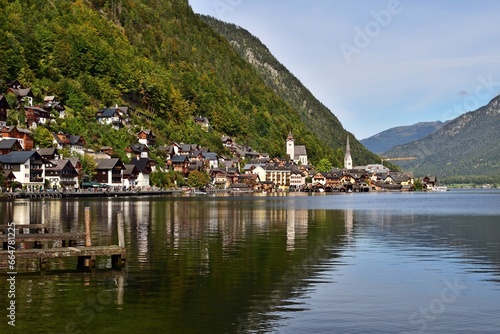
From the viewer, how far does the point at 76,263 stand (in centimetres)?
3366

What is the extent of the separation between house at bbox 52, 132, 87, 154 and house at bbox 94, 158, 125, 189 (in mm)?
5578

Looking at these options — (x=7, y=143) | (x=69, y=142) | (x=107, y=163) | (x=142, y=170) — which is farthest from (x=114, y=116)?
(x=7, y=143)

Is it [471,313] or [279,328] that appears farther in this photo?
[471,313]

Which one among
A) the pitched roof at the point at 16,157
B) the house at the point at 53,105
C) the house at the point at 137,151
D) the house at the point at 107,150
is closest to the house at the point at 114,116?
the house at the point at 137,151

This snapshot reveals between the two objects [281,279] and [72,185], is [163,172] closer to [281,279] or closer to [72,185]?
[72,185]

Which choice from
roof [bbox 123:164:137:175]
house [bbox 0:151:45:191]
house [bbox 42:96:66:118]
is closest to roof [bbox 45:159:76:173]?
house [bbox 0:151:45:191]

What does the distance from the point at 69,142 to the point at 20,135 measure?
14.9 m

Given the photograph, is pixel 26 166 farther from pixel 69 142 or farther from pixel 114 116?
pixel 114 116

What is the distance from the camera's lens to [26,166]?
13850 cm

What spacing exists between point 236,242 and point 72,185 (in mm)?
115851

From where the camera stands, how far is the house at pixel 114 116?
17825 centimetres

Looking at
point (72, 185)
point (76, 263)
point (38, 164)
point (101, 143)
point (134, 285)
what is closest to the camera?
point (134, 285)

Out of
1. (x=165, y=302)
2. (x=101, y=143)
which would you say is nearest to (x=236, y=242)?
(x=165, y=302)

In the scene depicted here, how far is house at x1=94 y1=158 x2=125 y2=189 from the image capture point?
165 m
